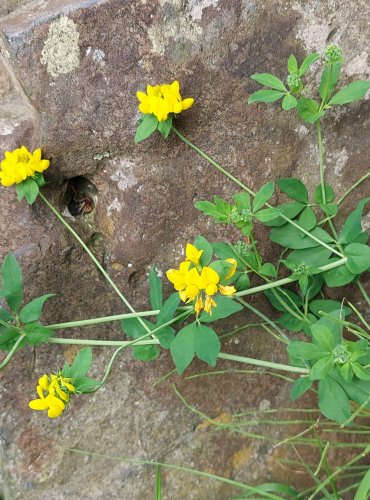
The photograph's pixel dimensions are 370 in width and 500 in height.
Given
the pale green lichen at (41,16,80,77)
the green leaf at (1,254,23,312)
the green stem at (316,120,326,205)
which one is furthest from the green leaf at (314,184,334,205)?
the green leaf at (1,254,23,312)

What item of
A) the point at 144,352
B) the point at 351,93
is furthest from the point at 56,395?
the point at 351,93

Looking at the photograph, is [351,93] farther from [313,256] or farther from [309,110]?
[313,256]

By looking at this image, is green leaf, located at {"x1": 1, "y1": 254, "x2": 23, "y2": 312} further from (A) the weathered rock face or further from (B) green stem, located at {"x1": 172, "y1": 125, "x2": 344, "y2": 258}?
(B) green stem, located at {"x1": 172, "y1": 125, "x2": 344, "y2": 258}

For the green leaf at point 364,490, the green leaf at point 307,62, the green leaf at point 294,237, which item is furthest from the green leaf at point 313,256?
the green leaf at point 364,490

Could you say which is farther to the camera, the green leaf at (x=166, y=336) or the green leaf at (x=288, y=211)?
the green leaf at (x=288, y=211)

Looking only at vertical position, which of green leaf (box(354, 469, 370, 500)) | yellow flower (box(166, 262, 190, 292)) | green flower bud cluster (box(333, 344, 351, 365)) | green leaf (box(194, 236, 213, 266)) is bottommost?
green leaf (box(354, 469, 370, 500))

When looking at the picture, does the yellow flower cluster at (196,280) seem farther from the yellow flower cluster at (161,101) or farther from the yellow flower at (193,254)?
the yellow flower cluster at (161,101)
